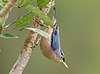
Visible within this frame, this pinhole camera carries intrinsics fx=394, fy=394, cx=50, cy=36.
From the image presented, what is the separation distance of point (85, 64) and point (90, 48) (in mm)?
199

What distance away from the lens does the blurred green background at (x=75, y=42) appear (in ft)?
14.2

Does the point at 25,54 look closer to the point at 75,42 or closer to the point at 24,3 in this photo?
the point at 24,3

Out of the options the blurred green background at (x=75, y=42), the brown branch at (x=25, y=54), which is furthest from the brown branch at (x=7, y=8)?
the blurred green background at (x=75, y=42)

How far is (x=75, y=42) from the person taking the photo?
15.0 ft

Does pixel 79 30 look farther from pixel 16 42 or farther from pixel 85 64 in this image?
pixel 16 42

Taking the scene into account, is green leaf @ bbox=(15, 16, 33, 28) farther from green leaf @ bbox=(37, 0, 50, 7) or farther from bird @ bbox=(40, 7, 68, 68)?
bird @ bbox=(40, 7, 68, 68)

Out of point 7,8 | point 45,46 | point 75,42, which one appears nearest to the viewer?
point 7,8

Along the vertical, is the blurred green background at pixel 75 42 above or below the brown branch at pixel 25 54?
below

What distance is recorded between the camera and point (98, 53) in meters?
→ 4.72

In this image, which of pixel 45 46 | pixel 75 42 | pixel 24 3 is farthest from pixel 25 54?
pixel 75 42

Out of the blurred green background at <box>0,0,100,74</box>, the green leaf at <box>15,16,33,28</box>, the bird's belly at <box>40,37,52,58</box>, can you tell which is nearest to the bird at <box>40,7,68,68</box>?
the bird's belly at <box>40,37,52,58</box>

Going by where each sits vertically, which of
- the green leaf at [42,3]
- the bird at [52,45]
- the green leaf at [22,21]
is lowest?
the bird at [52,45]

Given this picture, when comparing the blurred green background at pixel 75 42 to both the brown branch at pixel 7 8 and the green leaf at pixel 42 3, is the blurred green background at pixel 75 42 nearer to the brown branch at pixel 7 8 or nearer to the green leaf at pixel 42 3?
the green leaf at pixel 42 3

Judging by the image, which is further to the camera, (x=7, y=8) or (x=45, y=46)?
(x=45, y=46)
